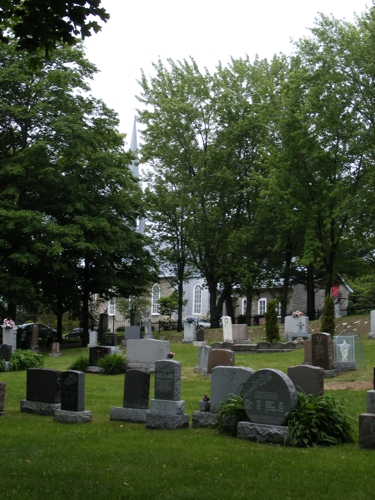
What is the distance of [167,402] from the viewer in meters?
11.3

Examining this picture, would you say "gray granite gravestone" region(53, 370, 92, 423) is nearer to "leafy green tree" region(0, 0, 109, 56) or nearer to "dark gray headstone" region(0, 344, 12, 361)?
"leafy green tree" region(0, 0, 109, 56)

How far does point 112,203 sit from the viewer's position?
3544cm

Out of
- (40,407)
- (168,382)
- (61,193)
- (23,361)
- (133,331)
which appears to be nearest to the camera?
(168,382)

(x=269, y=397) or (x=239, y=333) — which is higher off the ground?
(x=239, y=333)

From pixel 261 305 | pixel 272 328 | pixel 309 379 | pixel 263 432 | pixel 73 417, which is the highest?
pixel 261 305

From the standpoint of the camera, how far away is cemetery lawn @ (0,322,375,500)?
22.1ft

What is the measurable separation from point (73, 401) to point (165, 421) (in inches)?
73.1

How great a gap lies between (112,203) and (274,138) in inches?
413

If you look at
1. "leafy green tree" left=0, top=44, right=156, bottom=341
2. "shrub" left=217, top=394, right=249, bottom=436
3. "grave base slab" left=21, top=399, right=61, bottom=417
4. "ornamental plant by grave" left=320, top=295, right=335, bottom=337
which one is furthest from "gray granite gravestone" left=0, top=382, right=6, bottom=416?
"leafy green tree" left=0, top=44, right=156, bottom=341

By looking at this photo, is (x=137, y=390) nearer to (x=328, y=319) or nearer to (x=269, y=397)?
(x=269, y=397)

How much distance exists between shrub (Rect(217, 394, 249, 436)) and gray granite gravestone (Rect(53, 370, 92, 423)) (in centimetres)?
270

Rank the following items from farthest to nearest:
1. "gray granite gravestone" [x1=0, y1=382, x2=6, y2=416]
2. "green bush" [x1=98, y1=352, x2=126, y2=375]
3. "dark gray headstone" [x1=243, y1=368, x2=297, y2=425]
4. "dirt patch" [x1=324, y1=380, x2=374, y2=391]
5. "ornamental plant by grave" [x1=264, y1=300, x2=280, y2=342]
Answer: "ornamental plant by grave" [x1=264, y1=300, x2=280, y2=342] < "green bush" [x1=98, y1=352, x2=126, y2=375] < "dirt patch" [x1=324, y1=380, x2=374, y2=391] < "gray granite gravestone" [x1=0, y1=382, x2=6, y2=416] < "dark gray headstone" [x1=243, y1=368, x2=297, y2=425]

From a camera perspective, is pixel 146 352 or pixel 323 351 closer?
pixel 323 351

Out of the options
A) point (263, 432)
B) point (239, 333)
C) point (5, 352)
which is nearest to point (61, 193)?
point (239, 333)
